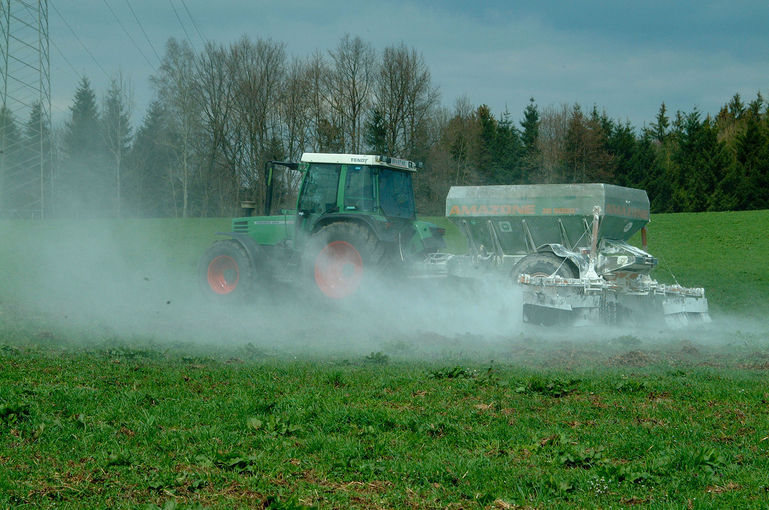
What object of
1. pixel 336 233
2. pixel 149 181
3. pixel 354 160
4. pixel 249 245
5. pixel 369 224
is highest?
pixel 149 181

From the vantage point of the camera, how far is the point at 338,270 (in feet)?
51.3

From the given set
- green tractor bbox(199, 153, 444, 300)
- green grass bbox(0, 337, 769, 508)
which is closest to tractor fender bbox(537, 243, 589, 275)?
green tractor bbox(199, 153, 444, 300)

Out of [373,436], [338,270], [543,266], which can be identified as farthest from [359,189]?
[373,436]

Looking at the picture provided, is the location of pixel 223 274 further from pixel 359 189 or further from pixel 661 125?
pixel 661 125

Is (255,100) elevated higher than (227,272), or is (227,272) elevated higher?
(255,100)

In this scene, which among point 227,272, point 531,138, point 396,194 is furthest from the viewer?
point 531,138

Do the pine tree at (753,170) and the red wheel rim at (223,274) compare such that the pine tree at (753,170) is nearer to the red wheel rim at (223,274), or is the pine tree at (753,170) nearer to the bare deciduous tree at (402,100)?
the bare deciduous tree at (402,100)

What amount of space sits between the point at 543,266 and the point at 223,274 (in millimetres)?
7586

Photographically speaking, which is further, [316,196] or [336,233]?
[316,196]

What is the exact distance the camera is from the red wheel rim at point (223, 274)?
17.2m

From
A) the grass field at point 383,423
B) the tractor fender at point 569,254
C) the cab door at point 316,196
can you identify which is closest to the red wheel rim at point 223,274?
the cab door at point 316,196

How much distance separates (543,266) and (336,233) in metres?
4.59

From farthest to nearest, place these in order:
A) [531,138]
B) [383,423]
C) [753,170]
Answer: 1. [531,138]
2. [753,170]
3. [383,423]

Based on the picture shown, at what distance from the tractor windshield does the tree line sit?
36231 millimetres
